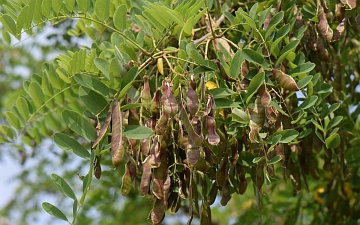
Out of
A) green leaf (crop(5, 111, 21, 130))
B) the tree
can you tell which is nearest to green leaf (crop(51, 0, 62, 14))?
the tree

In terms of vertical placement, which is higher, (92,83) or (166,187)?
(92,83)

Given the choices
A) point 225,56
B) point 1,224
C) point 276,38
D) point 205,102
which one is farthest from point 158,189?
point 1,224

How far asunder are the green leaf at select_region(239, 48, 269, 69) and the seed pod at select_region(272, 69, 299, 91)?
3 cm

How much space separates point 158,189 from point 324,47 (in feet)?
1.65

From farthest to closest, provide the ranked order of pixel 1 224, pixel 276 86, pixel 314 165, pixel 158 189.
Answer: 1. pixel 1 224
2. pixel 314 165
3. pixel 276 86
4. pixel 158 189

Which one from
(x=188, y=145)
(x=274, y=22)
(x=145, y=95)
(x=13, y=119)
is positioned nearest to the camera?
(x=188, y=145)

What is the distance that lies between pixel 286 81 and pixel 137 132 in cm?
29

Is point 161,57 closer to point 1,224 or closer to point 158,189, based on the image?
point 158,189

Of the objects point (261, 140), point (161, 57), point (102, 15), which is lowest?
point (261, 140)

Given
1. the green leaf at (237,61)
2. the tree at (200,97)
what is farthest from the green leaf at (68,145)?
the green leaf at (237,61)

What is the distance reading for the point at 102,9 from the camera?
1.19 m

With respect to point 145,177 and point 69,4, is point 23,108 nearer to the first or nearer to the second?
point 69,4

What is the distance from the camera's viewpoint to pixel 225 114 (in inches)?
43.6

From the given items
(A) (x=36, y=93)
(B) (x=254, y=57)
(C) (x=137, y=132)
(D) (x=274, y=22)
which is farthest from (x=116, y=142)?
(A) (x=36, y=93)
